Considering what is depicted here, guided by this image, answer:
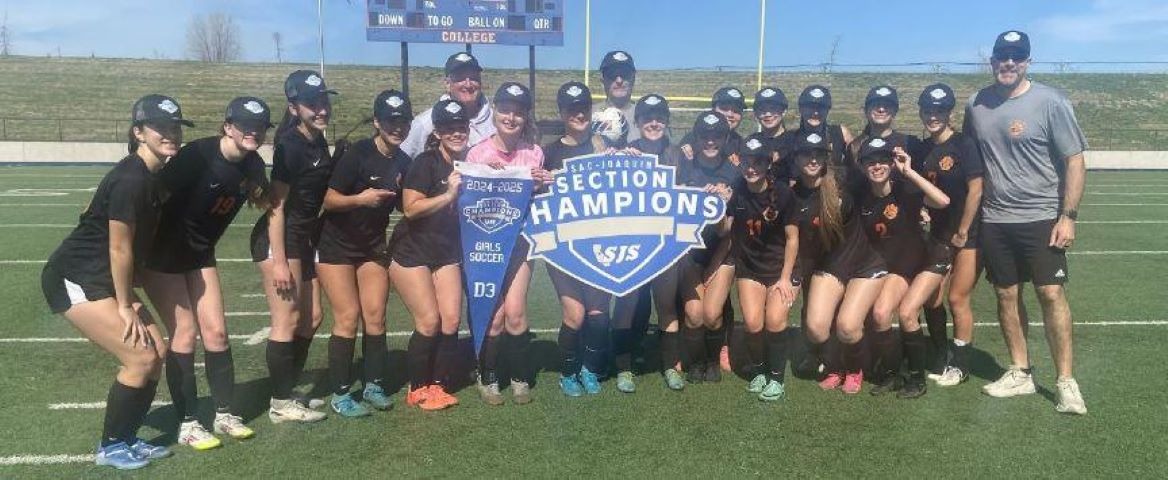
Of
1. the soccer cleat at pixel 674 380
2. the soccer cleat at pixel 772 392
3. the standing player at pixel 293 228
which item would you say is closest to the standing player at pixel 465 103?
the standing player at pixel 293 228

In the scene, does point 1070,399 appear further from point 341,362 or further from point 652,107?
point 341,362

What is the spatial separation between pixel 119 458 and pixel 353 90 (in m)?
39.7

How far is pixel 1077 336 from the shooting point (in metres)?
6.30

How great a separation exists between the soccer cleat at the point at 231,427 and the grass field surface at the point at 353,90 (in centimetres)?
2805

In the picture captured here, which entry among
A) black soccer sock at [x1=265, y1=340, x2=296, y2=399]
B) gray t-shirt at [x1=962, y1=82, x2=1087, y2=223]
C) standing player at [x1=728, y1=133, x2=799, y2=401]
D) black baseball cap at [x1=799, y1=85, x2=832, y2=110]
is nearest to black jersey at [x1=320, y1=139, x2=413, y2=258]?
black soccer sock at [x1=265, y1=340, x2=296, y2=399]

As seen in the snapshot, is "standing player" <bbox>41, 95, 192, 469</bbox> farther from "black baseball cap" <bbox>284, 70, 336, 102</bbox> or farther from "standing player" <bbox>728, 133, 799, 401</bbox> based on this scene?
"standing player" <bbox>728, 133, 799, 401</bbox>

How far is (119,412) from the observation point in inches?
150

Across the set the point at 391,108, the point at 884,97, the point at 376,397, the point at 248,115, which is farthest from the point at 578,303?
the point at 884,97

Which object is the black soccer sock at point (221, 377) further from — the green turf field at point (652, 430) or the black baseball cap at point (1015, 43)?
the black baseball cap at point (1015, 43)

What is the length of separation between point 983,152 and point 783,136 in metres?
1.21

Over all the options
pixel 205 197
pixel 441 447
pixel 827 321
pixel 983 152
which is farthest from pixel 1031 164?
pixel 205 197

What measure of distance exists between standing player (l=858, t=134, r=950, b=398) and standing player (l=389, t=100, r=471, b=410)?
239cm

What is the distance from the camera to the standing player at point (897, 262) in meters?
4.91

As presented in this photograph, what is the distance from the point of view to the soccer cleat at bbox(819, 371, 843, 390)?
5113mm
